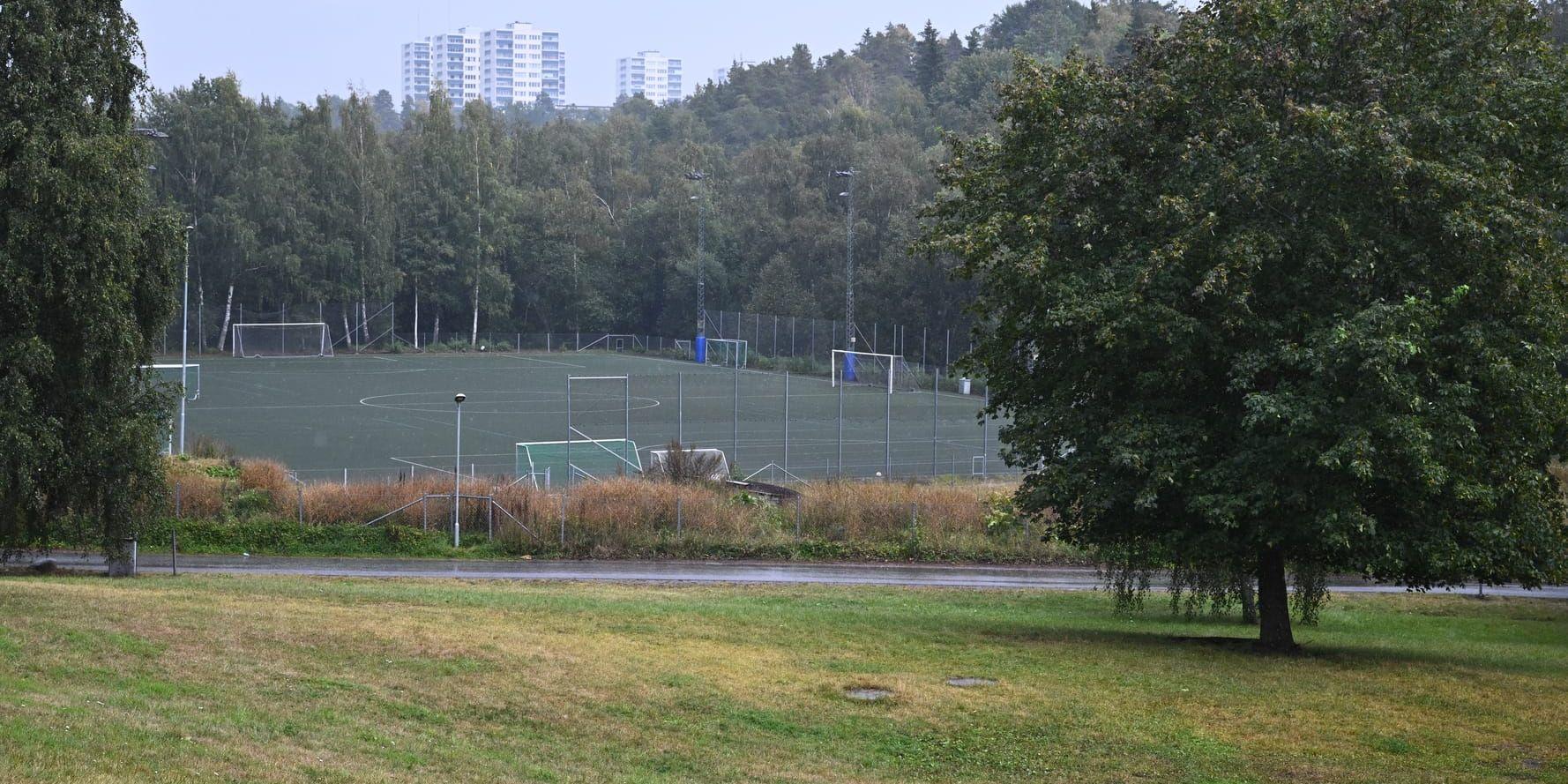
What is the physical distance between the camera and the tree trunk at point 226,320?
89.9 meters


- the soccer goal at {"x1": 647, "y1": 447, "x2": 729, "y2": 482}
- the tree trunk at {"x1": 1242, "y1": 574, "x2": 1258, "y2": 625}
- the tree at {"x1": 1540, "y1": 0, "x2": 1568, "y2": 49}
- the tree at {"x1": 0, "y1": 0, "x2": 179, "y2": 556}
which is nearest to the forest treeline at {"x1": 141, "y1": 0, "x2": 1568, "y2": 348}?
the tree at {"x1": 1540, "y1": 0, "x2": 1568, "y2": 49}

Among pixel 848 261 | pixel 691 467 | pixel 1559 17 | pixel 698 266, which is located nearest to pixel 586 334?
pixel 698 266

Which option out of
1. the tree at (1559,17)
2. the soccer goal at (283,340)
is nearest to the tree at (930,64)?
the soccer goal at (283,340)

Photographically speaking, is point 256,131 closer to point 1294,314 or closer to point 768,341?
point 768,341

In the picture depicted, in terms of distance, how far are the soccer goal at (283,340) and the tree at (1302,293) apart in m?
77.1

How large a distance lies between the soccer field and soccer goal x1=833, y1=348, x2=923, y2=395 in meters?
1.36

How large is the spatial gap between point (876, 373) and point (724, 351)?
16.5 metres

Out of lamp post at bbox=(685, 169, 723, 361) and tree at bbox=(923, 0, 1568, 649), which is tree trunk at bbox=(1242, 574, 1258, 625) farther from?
lamp post at bbox=(685, 169, 723, 361)

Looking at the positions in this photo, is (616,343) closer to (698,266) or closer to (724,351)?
(698,266)

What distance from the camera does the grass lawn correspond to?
11289mm

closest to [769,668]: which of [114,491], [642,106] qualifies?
[114,491]

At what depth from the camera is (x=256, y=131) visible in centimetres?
9219

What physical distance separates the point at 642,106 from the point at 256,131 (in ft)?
332

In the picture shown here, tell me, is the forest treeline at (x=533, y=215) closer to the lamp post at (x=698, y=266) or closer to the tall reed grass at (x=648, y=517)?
the lamp post at (x=698, y=266)
